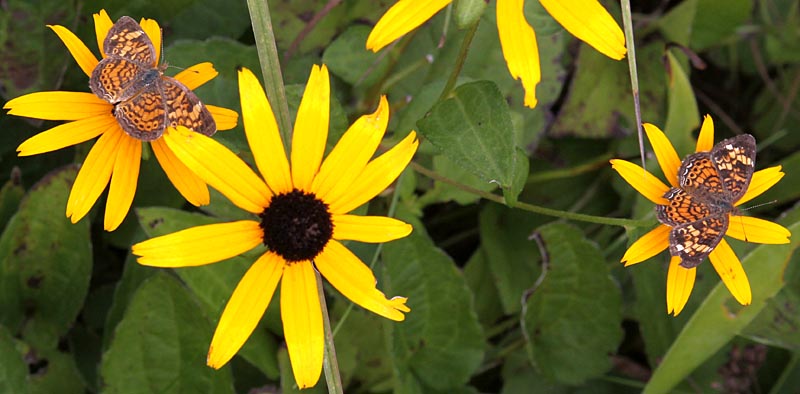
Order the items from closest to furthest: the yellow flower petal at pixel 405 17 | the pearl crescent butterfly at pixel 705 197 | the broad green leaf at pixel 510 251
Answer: the yellow flower petal at pixel 405 17 → the pearl crescent butterfly at pixel 705 197 → the broad green leaf at pixel 510 251

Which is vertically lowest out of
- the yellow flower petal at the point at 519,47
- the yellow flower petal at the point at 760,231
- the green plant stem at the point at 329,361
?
the green plant stem at the point at 329,361

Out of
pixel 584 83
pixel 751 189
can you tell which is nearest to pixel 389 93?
pixel 584 83

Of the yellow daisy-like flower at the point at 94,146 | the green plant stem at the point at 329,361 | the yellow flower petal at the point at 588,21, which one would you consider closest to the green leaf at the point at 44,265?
the yellow daisy-like flower at the point at 94,146

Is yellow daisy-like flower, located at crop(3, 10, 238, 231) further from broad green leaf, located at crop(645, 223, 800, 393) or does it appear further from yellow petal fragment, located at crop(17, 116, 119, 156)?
broad green leaf, located at crop(645, 223, 800, 393)

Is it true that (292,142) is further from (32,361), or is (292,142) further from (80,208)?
(32,361)

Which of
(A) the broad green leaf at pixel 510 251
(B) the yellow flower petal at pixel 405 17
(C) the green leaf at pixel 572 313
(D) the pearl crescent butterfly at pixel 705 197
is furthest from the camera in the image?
(A) the broad green leaf at pixel 510 251

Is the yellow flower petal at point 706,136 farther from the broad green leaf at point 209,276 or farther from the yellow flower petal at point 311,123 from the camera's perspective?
the broad green leaf at point 209,276

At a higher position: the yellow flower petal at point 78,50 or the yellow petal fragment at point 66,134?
the yellow flower petal at point 78,50

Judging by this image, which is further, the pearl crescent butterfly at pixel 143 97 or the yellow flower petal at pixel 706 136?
the yellow flower petal at pixel 706 136
